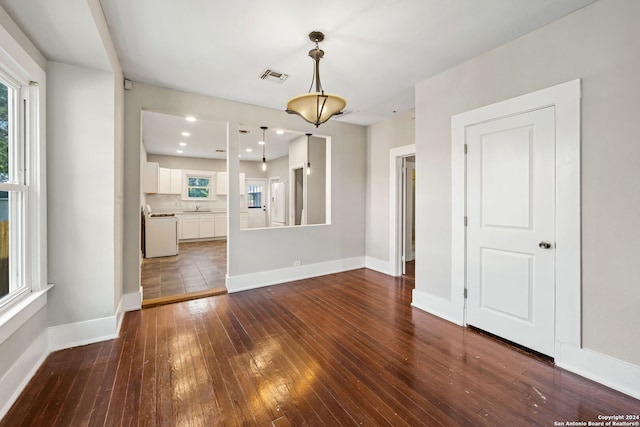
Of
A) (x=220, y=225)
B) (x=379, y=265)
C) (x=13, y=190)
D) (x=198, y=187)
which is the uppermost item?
(x=198, y=187)

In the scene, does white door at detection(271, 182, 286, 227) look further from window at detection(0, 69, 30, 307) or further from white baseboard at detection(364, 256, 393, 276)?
window at detection(0, 69, 30, 307)

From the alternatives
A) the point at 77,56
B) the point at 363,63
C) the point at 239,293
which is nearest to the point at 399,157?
the point at 363,63

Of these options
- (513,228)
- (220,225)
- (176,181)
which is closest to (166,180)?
(176,181)

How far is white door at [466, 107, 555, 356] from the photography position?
A: 217 cm

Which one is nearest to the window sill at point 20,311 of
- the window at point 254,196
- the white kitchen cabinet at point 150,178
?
the white kitchen cabinet at point 150,178

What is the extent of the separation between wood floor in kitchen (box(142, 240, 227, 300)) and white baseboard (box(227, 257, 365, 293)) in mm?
323

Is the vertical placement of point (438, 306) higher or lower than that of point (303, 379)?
higher

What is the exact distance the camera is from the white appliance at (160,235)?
5973 mm

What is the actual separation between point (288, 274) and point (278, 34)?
3.21 meters

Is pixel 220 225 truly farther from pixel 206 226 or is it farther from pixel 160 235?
pixel 160 235

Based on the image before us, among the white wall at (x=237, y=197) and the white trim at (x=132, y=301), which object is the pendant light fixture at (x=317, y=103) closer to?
the white wall at (x=237, y=197)

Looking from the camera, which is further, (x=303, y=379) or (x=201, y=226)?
(x=201, y=226)

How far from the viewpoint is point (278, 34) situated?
229 centimetres

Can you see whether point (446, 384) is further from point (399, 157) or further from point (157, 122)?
point (157, 122)
